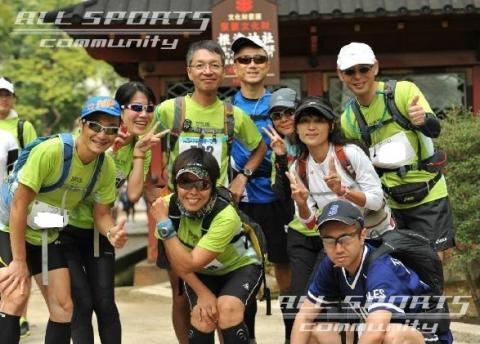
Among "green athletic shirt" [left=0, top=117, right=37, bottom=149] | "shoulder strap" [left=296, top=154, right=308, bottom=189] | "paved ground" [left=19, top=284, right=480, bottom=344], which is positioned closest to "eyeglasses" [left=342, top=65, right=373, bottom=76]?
"shoulder strap" [left=296, top=154, right=308, bottom=189]

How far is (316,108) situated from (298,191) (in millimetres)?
546

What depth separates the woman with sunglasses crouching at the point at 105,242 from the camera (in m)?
5.19

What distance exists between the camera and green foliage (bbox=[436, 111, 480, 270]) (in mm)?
7750

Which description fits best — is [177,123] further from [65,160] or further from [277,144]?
[65,160]

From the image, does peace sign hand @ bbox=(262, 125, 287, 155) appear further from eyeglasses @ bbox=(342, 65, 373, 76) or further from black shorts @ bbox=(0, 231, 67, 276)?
black shorts @ bbox=(0, 231, 67, 276)

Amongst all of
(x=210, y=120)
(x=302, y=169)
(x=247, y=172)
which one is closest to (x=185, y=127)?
(x=210, y=120)

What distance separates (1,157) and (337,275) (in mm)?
3571

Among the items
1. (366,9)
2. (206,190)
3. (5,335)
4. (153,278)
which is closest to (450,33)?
(366,9)

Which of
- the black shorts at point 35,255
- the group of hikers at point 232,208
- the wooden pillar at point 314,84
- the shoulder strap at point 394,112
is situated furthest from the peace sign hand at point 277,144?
the wooden pillar at point 314,84

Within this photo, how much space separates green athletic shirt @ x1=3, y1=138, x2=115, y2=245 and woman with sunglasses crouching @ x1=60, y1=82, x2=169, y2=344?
14cm

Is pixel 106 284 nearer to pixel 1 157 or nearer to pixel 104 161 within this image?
pixel 104 161

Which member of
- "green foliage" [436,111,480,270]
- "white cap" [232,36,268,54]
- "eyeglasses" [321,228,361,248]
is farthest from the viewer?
"green foliage" [436,111,480,270]

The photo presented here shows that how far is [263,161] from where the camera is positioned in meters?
6.23

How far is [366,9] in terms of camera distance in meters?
9.68
